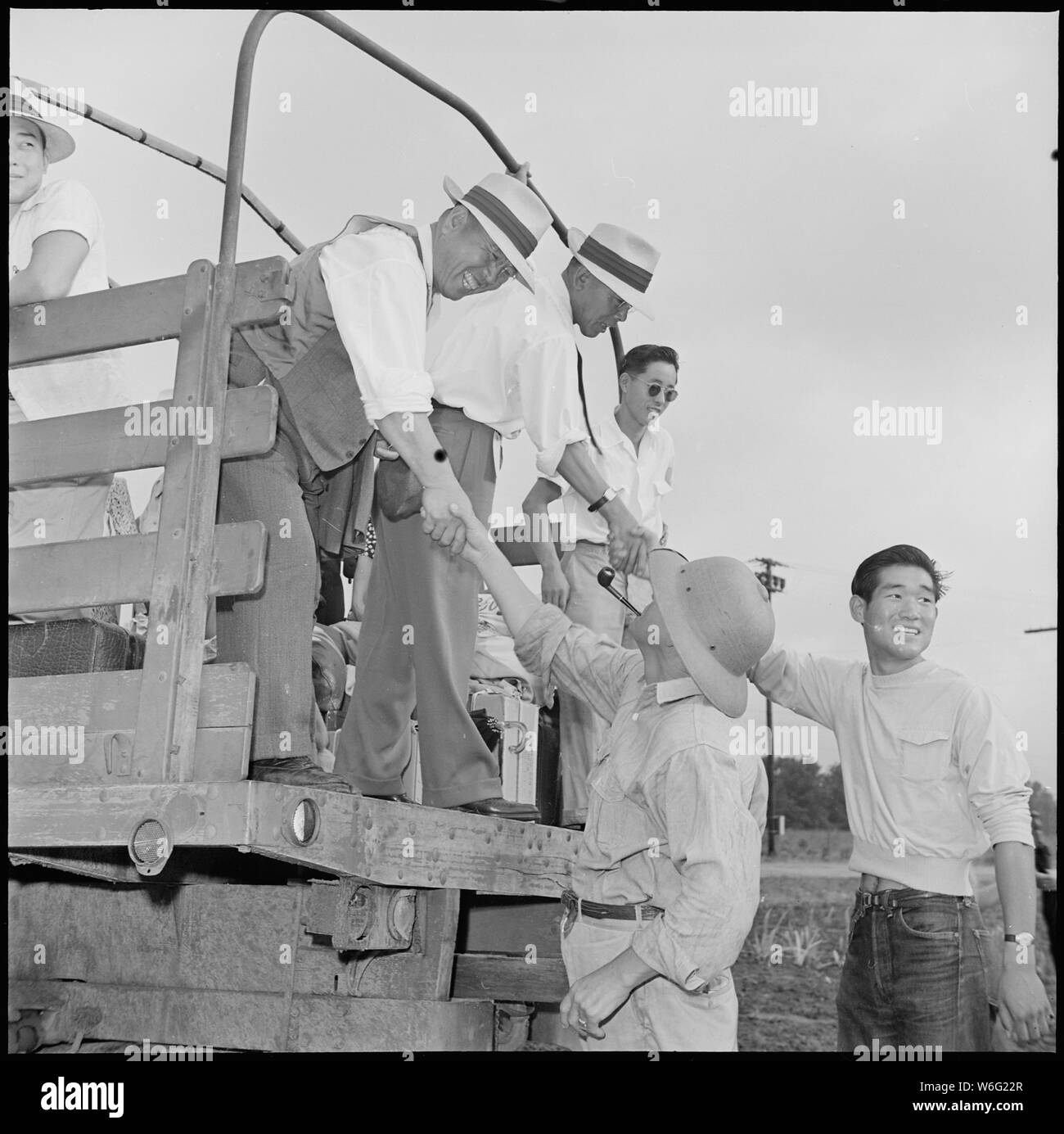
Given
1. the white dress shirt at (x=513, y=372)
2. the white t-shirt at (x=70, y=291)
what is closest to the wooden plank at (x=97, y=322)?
the white t-shirt at (x=70, y=291)

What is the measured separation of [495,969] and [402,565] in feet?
3.29

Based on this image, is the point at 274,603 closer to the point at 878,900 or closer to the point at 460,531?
the point at 460,531

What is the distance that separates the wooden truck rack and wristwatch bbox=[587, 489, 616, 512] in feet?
3.14

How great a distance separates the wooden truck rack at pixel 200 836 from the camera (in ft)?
8.42

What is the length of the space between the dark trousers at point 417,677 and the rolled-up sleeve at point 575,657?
0.68ft

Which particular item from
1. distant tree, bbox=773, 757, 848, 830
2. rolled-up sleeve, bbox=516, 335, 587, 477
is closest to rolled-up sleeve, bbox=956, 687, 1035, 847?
rolled-up sleeve, bbox=516, 335, 587, 477

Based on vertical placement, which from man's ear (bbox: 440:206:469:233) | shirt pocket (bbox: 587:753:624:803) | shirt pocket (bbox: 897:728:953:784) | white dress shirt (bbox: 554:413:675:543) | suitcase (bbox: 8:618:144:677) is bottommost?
shirt pocket (bbox: 587:753:624:803)

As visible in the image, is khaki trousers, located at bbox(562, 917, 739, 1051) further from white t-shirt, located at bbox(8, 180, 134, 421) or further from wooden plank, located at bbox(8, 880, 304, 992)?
white t-shirt, located at bbox(8, 180, 134, 421)

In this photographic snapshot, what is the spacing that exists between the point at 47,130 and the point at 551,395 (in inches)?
59.0

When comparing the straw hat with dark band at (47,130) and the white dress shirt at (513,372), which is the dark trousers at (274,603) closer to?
the white dress shirt at (513,372)

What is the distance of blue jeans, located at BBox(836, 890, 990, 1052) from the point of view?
297 centimetres

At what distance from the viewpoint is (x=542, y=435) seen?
371cm
